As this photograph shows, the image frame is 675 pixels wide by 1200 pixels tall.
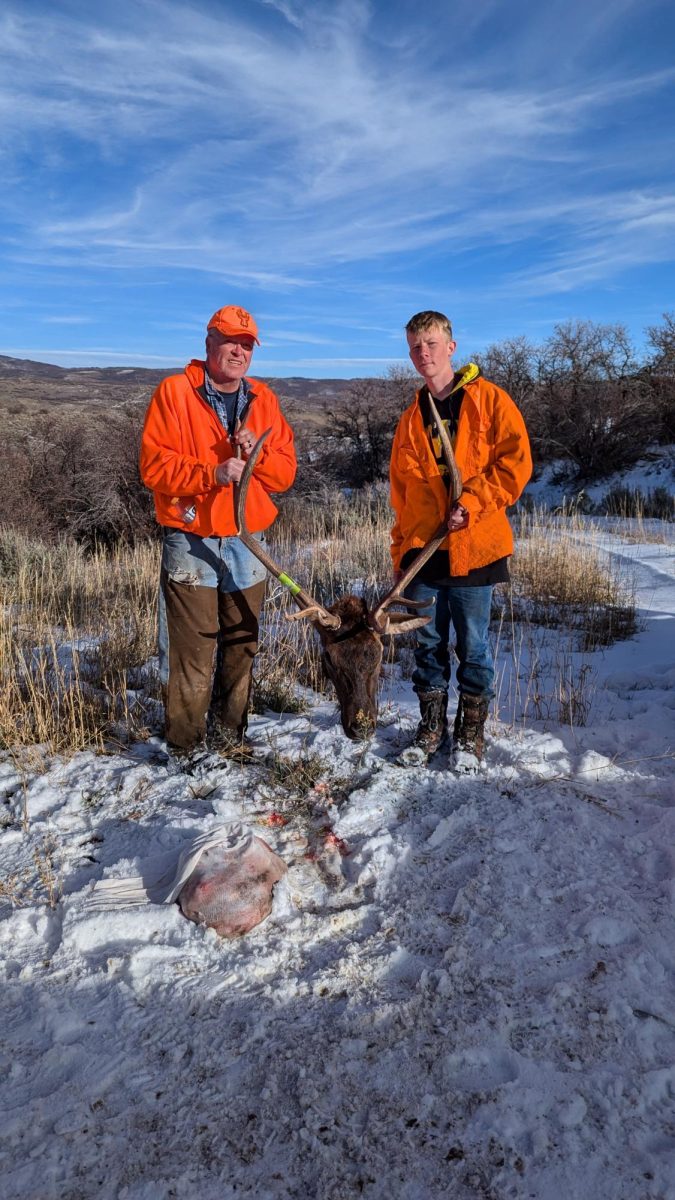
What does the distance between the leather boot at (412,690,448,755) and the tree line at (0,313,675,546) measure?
Result: 31.2 feet

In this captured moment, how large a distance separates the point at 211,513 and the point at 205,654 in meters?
0.87

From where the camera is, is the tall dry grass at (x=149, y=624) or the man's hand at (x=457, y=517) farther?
the tall dry grass at (x=149, y=624)

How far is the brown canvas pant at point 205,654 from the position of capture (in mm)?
4355

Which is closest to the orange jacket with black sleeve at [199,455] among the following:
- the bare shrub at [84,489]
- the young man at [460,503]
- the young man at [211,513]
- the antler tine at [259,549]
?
the young man at [211,513]

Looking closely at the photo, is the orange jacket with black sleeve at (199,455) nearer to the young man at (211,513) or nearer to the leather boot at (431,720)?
the young man at (211,513)

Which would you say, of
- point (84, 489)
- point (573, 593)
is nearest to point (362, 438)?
point (84, 489)

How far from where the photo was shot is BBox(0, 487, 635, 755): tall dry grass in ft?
17.3

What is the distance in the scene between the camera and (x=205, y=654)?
444 centimetres

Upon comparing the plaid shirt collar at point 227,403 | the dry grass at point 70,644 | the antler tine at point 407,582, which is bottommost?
the dry grass at point 70,644

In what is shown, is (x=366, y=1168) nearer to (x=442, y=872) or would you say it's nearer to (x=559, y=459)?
(x=442, y=872)

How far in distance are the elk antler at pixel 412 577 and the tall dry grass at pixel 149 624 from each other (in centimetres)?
177

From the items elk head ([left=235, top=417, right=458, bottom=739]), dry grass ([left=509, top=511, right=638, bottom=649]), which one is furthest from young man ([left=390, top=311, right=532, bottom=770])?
dry grass ([left=509, top=511, right=638, bottom=649])

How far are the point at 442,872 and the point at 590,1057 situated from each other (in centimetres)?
111

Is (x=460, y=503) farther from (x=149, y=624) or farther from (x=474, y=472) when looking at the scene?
(x=149, y=624)
